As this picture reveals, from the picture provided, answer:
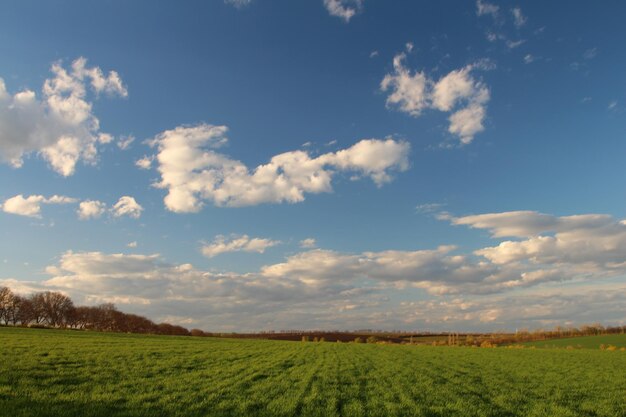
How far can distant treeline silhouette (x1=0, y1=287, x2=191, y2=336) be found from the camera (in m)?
146

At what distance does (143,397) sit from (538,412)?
1616 centimetres

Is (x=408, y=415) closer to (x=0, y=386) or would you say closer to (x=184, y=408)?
(x=184, y=408)

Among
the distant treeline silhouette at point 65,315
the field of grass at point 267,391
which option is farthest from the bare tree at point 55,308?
the field of grass at point 267,391

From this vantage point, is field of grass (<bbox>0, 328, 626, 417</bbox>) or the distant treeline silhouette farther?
the distant treeline silhouette

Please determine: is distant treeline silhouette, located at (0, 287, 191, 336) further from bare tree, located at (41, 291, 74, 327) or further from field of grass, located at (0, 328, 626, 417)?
field of grass, located at (0, 328, 626, 417)

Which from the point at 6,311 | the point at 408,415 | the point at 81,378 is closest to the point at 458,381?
the point at 408,415

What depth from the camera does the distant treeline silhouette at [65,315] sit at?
146 m

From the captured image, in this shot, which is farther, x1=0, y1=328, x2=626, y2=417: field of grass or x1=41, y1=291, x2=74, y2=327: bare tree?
x1=41, y1=291, x2=74, y2=327: bare tree

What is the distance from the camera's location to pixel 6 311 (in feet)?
475

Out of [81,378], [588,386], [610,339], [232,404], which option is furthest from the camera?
[610,339]

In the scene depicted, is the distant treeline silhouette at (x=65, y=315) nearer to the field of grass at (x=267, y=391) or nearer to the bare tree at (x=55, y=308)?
the bare tree at (x=55, y=308)

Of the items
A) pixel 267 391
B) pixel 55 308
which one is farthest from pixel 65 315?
pixel 267 391

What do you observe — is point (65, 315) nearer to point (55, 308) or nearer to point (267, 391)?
point (55, 308)

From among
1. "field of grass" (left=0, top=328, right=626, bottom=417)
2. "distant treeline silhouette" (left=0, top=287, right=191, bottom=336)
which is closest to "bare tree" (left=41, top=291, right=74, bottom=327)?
"distant treeline silhouette" (left=0, top=287, right=191, bottom=336)
